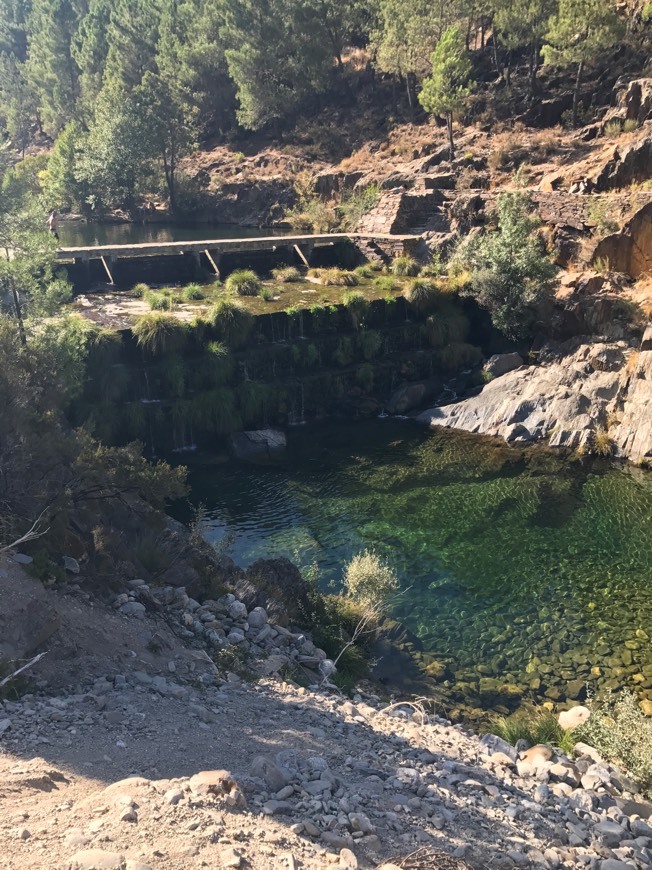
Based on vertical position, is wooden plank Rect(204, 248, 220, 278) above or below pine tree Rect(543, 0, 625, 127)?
below

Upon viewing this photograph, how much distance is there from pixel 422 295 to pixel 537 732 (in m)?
19.6

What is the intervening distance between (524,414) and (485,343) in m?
5.40

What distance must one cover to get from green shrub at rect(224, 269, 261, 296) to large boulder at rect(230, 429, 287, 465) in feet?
25.3

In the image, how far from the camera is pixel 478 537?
17516 millimetres

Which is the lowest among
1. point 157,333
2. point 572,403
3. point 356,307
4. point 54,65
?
point 572,403

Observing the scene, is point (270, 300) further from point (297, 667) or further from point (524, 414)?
point (297, 667)

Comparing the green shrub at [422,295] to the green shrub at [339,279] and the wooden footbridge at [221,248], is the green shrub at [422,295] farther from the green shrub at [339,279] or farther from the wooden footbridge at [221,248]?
the wooden footbridge at [221,248]

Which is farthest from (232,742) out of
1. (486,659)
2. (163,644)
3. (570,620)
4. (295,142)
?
(295,142)

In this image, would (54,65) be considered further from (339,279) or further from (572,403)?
(572,403)

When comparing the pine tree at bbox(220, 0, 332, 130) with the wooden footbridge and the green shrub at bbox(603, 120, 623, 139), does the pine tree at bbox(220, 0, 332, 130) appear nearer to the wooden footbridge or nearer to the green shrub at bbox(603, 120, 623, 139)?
the wooden footbridge

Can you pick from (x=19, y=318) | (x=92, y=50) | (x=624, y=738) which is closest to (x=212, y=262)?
(x=19, y=318)

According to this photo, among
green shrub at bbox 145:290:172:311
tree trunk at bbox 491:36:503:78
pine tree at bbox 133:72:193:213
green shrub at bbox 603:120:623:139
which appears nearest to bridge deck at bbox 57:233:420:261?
green shrub at bbox 145:290:172:311

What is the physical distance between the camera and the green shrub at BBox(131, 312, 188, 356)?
74.5 ft

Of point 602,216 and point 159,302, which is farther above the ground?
point 602,216
